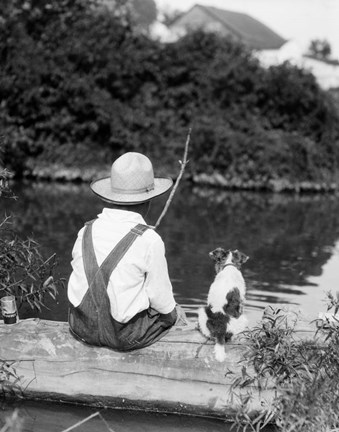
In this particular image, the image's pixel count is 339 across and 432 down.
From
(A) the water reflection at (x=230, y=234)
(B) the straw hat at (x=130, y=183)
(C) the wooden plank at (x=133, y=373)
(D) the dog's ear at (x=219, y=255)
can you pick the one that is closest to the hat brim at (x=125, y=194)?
(B) the straw hat at (x=130, y=183)

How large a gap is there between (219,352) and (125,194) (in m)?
1.23

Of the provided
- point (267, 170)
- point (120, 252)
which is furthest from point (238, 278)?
point (267, 170)

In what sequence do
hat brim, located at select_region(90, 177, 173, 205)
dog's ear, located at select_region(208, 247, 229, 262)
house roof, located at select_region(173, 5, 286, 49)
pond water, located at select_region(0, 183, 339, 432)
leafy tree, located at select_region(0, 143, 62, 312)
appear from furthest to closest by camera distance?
house roof, located at select_region(173, 5, 286, 49) < leafy tree, located at select_region(0, 143, 62, 312) < pond water, located at select_region(0, 183, 339, 432) < dog's ear, located at select_region(208, 247, 229, 262) < hat brim, located at select_region(90, 177, 173, 205)

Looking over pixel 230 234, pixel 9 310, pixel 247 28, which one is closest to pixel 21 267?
pixel 9 310

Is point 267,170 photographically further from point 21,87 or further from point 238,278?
point 238,278

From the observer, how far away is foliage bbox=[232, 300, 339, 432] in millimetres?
3625

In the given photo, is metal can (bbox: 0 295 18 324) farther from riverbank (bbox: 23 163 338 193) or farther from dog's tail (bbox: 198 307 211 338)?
riverbank (bbox: 23 163 338 193)

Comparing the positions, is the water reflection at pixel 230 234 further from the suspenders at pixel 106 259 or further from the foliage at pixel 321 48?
the foliage at pixel 321 48

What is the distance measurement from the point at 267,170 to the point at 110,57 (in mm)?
7449

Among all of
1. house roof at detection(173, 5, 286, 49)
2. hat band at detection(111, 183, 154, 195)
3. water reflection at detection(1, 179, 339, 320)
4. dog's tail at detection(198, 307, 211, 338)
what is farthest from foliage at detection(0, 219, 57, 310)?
house roof at detection(173, 5, 286, 49)

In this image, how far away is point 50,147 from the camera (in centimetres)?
2280

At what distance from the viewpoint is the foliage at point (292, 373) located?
3.62 meters

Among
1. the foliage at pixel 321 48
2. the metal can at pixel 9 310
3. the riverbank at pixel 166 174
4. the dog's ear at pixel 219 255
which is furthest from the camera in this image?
the foliage at pixel 321 48

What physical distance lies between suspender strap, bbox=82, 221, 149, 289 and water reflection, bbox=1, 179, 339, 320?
2631mm
